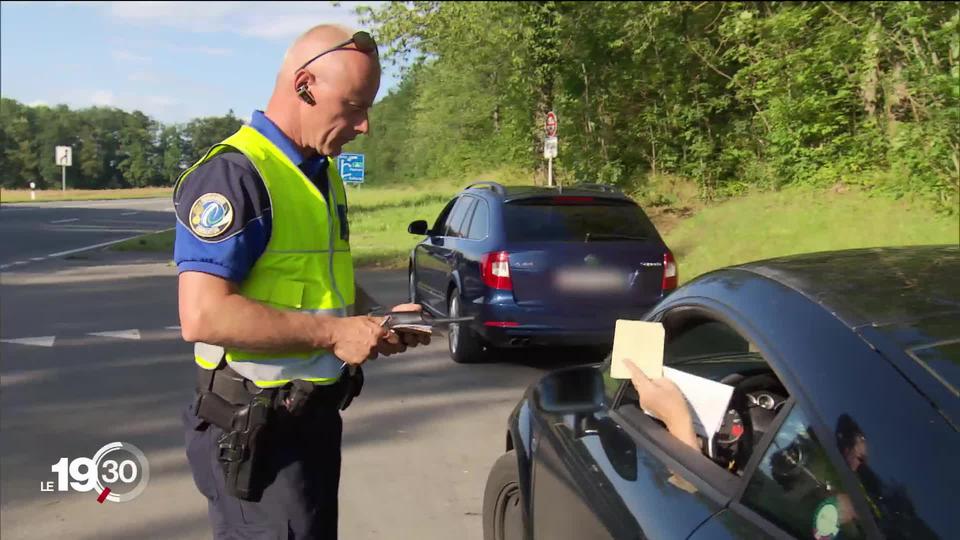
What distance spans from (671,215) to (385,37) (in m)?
9.99

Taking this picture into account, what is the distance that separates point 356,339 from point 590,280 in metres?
5.36

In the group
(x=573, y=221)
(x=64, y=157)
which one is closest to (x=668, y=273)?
(x=573, y=221)

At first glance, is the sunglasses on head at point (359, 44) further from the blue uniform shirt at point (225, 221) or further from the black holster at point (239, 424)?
the black holster at point (239, 424)

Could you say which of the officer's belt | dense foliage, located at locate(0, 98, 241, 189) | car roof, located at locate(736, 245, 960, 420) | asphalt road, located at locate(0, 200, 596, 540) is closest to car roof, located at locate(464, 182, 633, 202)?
asphalt road, located at locate(0, 200, 596, 540)

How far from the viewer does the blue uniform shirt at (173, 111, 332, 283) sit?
1.96 metres

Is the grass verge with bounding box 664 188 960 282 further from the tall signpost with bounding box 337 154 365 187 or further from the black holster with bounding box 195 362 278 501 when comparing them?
the black holster with bounding box 195 362 278 501

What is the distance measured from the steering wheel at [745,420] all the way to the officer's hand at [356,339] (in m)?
0.90

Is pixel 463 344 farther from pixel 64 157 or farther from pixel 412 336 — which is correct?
pixel 64 157

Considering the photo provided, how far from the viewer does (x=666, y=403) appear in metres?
2.39

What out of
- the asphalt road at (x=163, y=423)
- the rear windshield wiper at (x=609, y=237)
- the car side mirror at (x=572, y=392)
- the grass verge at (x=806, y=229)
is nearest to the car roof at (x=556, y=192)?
the rear windshield wiper at (x=609, y=237)

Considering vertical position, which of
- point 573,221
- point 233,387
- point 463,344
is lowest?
point 463,344

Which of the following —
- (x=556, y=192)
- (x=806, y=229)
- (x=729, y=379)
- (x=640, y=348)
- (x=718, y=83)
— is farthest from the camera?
(x=718, y=83)

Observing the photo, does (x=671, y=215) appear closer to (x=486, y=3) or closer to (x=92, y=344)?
(x=486, y=3)

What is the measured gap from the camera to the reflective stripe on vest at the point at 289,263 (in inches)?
81.8
